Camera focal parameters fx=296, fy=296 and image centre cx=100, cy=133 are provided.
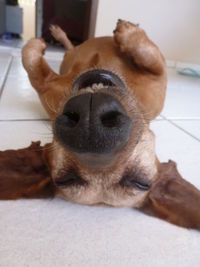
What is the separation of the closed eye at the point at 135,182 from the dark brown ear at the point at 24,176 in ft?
0.69

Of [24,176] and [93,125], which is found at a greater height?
[93,125]

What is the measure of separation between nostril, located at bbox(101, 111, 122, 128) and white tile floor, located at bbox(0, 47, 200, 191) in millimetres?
523

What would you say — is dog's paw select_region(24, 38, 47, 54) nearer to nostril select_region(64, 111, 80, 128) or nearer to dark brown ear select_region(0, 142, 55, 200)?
dark brown ear select_region(0, 142, 55, 200)

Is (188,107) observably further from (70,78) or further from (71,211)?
(71,211)

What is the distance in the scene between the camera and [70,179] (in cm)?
78

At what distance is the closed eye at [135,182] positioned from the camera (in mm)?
781

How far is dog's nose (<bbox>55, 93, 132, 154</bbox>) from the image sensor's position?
1.93 feet

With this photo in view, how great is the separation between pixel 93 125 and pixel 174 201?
369mm

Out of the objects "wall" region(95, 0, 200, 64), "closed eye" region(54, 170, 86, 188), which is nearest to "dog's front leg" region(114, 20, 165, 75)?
"closed eye" region(54, 170, 86, 188)

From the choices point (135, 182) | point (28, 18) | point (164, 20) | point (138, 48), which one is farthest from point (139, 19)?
point (28, 18)

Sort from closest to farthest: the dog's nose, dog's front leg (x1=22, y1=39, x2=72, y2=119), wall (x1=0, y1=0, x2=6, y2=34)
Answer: the dog's nose, dog's front leg (x1=22, y1=39, x2=72, y2=119), wall (x1=0, y1=0, x2=6, y2=34)

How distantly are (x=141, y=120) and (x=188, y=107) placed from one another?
1233mm

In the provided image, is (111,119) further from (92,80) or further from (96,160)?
(92,80)

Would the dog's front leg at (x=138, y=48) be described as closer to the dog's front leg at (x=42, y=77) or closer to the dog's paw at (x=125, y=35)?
the dog's paw at (x=125, y=35)
